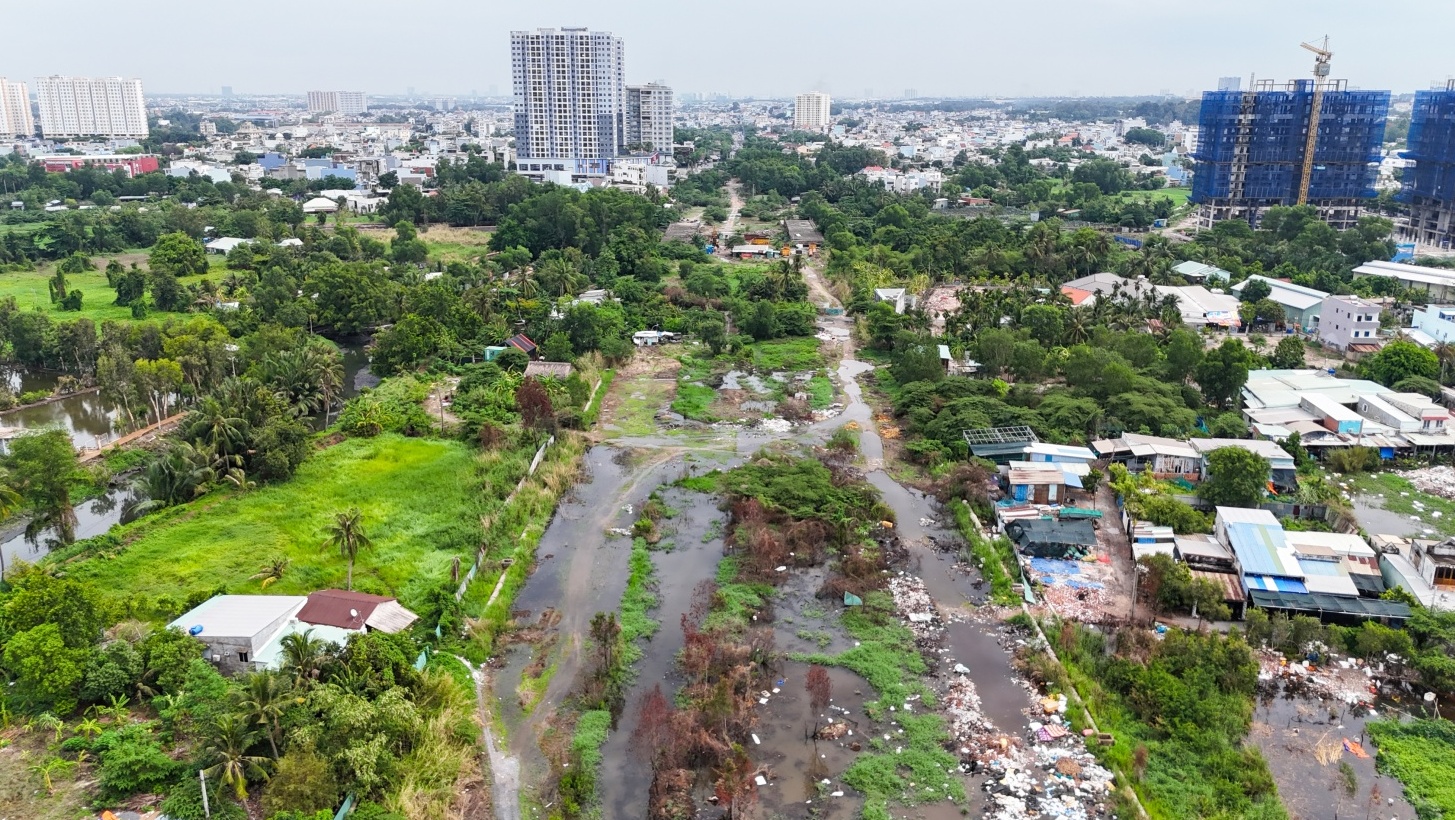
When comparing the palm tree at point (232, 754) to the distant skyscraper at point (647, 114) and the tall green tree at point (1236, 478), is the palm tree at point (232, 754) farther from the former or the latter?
the distant skyscraper at point (647, 114)

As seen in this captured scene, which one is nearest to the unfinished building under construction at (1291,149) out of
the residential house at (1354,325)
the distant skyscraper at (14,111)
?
the residential house at (1354,325)

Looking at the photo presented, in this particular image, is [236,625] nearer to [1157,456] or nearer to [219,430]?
[219,430]

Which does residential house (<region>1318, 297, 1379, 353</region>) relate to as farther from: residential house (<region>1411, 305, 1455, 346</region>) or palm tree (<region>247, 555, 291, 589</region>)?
palm tree (<region>247, 555, 291, 589</region>)

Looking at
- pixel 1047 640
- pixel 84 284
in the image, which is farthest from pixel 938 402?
pixel 84 284

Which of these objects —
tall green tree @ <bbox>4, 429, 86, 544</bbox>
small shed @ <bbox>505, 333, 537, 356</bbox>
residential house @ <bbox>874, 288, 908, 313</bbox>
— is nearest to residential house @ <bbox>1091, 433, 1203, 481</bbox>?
residential house @ <bbox>874, 288, 908, 313</bbox>

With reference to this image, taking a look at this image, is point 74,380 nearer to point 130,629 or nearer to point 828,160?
point 130,629
